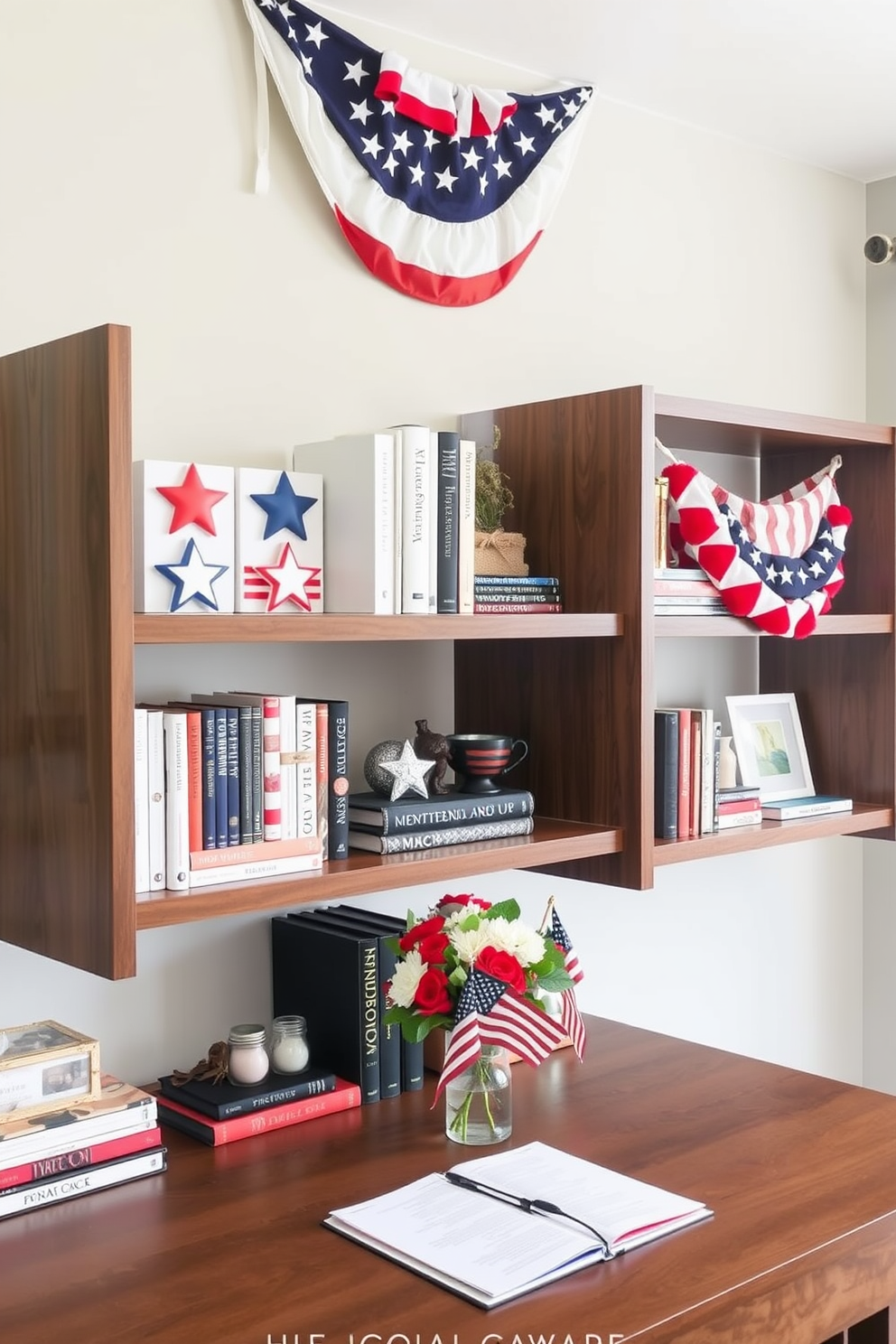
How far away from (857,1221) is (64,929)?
1014 mm

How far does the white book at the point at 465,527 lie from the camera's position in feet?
6.40

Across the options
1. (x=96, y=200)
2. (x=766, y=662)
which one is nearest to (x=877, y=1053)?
(x=766, y=662)

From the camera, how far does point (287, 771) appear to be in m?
1.80

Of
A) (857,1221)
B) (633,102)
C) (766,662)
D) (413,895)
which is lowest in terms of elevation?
(857,1221)

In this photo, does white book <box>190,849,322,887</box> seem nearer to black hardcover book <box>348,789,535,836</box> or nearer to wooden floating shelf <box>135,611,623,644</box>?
black hardcover book <box>348,789,535,836</box>

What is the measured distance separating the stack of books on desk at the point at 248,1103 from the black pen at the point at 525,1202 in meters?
0.28

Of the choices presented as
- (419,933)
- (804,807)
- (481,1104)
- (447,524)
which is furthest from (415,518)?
(804,807)

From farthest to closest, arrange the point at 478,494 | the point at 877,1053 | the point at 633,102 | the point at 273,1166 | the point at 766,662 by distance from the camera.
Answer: the point at 877,1053 → the point at 766,662 → the point at 633,102 → the point at 478,494 → the point at 273,1166

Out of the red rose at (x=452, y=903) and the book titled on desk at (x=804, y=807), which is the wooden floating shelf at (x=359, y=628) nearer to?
the red rose at (x=452, y=903)

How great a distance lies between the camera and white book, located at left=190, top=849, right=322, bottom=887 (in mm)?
1680

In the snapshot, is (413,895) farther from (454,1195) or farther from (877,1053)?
(877,1053)

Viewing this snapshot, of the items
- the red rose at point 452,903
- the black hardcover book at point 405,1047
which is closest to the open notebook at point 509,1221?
the black hardcover book at point 405,1047

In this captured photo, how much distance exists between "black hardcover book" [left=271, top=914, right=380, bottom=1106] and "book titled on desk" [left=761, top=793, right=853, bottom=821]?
2.87 feet

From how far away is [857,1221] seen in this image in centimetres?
158
